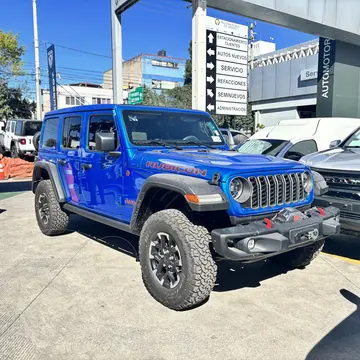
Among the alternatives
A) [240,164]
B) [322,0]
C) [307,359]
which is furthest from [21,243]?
[322,0]

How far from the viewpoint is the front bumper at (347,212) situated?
4250 millimetres

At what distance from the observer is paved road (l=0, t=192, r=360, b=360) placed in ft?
9.11

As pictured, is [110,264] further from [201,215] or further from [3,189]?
[3,189]

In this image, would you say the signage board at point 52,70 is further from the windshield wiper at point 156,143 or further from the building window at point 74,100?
the building window at point 74,100

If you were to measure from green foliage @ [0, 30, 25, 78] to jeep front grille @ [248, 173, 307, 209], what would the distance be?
2930 cm

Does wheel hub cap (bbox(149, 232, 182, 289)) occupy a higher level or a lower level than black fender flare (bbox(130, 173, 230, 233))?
lower

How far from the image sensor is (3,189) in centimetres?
1064

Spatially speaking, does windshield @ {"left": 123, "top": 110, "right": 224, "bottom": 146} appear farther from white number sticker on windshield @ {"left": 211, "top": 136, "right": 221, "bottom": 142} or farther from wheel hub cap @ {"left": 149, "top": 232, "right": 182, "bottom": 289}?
wheel hub cap @ {"left": 149, "top": 232, "right": 182, "bottom": 289}

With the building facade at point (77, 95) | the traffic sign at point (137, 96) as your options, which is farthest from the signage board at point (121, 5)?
the building facade at point (77, 95)

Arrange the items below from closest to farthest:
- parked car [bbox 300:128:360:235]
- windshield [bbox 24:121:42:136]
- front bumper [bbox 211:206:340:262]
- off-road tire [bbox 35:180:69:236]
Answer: front bumper [bbox 211:206:340:262], parked car [bbox 300:128:360:235], off-road tire [bbox 35:180:69:236], windshield [bbox 24:121:42:136]

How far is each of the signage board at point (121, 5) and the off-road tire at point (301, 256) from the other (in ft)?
21.6

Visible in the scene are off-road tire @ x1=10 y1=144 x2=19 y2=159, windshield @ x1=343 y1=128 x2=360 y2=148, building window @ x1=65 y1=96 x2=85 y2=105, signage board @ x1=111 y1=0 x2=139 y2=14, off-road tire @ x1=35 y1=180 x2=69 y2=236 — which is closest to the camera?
off-road tire @ x1=35 y1=180 x2=69 y2=236

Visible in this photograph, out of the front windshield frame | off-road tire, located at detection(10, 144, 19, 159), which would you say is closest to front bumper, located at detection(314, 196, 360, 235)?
the front windshield frame

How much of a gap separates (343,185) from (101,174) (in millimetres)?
2969
